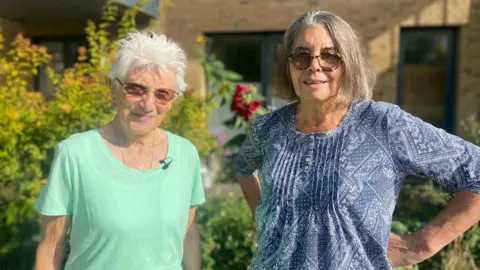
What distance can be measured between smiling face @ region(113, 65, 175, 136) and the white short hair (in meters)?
0.02

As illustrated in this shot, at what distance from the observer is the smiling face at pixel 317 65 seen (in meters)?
1.84

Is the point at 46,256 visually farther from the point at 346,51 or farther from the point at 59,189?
the point at 346,51

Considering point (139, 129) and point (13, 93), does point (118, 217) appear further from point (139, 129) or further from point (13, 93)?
point (13, 93)

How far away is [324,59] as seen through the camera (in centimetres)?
185

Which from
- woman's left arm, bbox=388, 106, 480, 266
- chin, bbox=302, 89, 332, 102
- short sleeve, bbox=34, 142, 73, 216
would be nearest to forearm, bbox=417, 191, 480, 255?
woman's left arm, bbox=388, 106, 480, 266

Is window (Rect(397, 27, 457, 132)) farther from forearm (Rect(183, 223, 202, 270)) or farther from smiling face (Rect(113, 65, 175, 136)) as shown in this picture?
smiling face (Rect(113, 65, 175, 136))

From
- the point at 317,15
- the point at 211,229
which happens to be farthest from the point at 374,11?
the point at 317,15

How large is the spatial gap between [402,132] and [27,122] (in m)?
2.98

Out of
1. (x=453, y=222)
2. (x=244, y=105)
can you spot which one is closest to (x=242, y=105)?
(x=244, y=105)

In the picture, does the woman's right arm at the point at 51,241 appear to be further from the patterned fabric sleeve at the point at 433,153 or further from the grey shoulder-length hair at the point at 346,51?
the patterned fabric sleeve at the point at 433,153

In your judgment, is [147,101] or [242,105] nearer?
[147,101]

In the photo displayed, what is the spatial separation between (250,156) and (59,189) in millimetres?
772

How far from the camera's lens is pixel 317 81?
1870 millimetres

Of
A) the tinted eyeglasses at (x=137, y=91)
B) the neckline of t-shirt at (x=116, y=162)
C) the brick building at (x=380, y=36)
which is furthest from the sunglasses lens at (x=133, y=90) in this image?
the brick building at (x=380, y=36)
